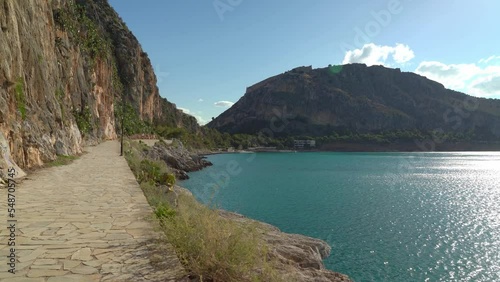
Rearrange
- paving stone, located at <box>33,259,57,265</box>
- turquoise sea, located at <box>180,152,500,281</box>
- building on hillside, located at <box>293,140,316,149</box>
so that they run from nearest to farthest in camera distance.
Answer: paving stone, located at <box>33,259,57,265</box>
turquoise sea, located at <box>180,152,500,281</box>
building on hillside, located at <box>293,140,316,149</box>

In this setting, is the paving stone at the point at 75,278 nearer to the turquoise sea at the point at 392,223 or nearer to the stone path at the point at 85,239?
the stone path at the point at 85,239

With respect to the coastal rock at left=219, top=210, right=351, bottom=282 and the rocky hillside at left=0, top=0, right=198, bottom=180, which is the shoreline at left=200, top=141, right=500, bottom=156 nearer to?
the rocky hillside at left=0, top=0, right=198, bottom=180

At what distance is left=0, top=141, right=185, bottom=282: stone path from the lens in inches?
184

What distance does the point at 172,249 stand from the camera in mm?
5598

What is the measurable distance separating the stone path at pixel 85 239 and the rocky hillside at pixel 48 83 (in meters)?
4.10

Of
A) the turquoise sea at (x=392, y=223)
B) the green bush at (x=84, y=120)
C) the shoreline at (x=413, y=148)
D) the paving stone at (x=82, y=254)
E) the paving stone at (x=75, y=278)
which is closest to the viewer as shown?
the paving stone at (x=75, y=278)

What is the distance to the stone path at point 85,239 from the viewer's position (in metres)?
4.67

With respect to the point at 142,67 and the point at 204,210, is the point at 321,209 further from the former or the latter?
the point at 142,67

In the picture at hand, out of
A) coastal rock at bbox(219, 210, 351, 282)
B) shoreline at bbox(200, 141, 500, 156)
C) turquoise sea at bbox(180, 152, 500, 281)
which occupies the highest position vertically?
shoreline at bbox(200, 141, 500, 156)

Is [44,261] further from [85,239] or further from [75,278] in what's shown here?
[85,239]

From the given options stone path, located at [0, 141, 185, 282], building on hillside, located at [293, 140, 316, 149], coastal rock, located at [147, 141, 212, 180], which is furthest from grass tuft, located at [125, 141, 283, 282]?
building on hillside, located at [293, 140, 316, 149]

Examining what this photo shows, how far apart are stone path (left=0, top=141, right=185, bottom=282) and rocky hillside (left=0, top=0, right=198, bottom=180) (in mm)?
4096

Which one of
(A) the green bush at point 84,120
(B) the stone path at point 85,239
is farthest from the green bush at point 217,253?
(A) the green bush at point 84,120

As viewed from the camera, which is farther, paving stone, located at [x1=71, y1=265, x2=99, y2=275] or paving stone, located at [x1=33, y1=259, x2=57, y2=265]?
paving stone, located at [x1=33, y1=259, x2=57, y2=265]
